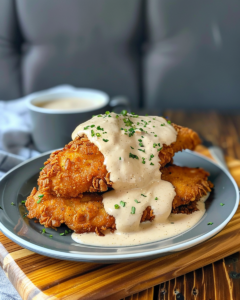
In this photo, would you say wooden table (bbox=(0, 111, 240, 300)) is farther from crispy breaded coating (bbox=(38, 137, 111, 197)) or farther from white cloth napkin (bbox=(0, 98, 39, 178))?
white cloth napkin (bbox=(0, 98, 39, 178))

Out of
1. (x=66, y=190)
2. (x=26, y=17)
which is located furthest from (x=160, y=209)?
(x=26, y=17)

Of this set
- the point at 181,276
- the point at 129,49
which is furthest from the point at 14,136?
the point at 129,49

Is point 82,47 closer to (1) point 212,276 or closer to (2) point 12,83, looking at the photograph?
(2) point 12,83

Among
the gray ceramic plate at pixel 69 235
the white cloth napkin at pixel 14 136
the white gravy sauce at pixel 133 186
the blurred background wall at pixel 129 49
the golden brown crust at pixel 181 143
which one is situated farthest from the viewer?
the blurred background wall at pixel 129 49

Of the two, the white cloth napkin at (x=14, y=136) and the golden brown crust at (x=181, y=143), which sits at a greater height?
the golden brown crust at (x=181, y=143)

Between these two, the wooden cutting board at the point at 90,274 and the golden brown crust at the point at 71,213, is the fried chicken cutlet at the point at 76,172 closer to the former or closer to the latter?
the golden brown crust at the point at 71,213

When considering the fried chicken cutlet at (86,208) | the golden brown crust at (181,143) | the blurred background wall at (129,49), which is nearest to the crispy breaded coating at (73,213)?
the fried chicken cutlet at (86,208)

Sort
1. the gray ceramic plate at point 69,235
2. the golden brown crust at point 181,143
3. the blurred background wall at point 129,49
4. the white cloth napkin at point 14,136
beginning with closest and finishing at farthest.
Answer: the gray ceramic plate at point 69,235 < the golden brown crust at point 181,143 < the white cloth napkin at point 14,136 < the blurred background wall at point 129,49
